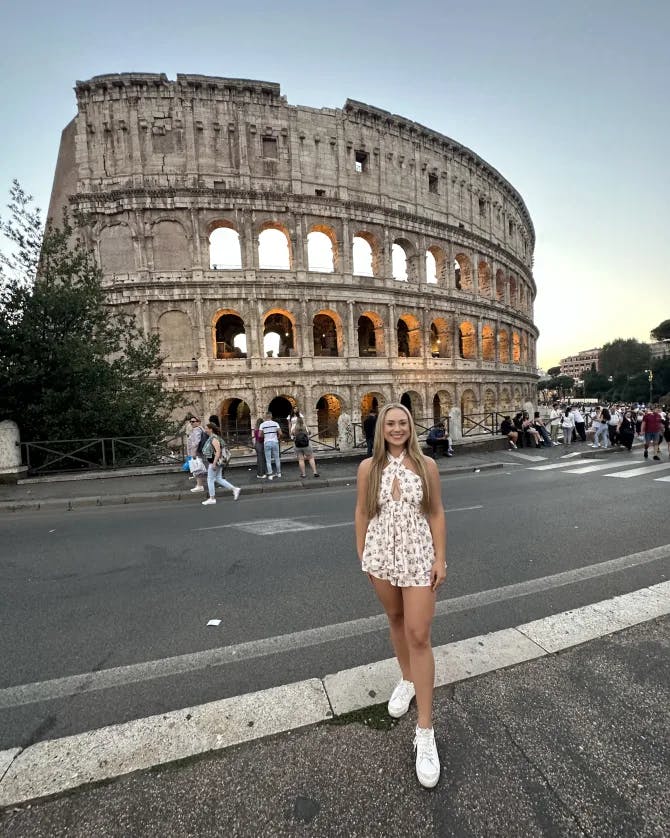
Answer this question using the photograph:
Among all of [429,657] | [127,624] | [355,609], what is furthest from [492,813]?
[127,624]

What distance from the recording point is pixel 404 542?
6.89ft

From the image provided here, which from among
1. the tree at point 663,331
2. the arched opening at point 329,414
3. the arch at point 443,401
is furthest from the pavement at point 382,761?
the tree at point 663,331

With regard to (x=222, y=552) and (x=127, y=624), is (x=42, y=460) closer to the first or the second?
(x=222, y=552)

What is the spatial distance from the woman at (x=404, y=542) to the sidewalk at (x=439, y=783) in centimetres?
25

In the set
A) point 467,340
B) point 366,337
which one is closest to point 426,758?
point 366,337

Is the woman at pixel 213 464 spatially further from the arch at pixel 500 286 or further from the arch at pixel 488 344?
the arch at pixel 500 286

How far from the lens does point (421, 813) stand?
1.62 meters

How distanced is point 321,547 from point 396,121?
29.3 m

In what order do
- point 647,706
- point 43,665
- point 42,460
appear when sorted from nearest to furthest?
point 647,706, point 43,665, point 42,460

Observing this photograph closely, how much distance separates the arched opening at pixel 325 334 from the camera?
27286 mm

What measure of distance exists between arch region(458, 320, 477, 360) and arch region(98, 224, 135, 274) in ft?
73.3

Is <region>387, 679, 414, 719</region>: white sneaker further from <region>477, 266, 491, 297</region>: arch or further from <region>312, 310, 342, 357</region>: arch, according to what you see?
<region>477, 266, 491, 297</region>: arch

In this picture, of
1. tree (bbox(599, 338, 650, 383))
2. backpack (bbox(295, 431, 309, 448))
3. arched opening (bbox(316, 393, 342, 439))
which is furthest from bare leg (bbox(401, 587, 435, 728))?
tree (bbox(599, 338, 650, 383))

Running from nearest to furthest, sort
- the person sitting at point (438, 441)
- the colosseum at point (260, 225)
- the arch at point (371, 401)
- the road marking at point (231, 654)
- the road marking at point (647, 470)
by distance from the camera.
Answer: the road marking at point (231, 654) → the road marking at point (647, 470) → the person sitting at point (438, 441) → the colosseum at point (260, 225) → the arch at point (371, 401)
